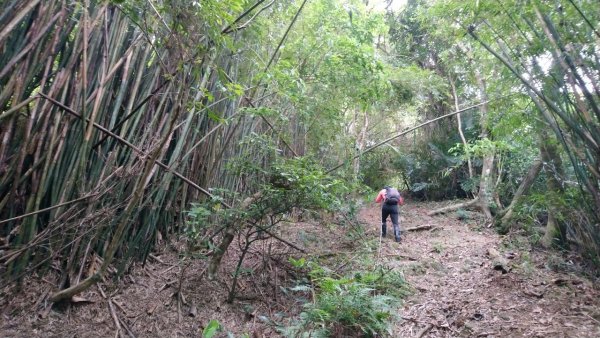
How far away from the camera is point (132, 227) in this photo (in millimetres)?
3260

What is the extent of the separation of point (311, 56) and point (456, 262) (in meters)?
3.23

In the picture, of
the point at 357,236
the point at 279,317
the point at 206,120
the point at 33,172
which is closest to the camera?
the point at 33,172

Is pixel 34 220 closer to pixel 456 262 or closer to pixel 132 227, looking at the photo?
pixel 132 227

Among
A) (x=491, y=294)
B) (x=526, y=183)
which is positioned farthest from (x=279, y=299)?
(x=526, y=183)

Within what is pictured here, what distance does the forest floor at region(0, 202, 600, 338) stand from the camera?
2.67m

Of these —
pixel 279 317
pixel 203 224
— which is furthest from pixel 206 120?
pixel 279 317

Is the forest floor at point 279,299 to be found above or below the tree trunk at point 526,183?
below

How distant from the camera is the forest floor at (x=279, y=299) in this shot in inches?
105

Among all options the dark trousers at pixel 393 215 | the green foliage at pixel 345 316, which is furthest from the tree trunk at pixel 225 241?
the dark trousers at pixel 393 215

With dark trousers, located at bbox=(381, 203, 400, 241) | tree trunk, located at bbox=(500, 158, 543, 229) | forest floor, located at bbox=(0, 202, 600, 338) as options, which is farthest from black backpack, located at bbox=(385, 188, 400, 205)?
tree trunk, located at bbox=(500, 158, 543, 229)

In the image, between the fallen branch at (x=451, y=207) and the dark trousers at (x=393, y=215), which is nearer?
the dark trousers at (x=393, y=215)

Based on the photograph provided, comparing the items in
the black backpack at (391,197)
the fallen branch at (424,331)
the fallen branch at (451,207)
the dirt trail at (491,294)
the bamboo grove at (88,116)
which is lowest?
the fallen branch at (424,331)

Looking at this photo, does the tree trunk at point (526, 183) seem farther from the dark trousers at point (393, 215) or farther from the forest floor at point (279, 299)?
the dark trousers at point (393, 215)

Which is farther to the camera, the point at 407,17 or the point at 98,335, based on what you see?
the point at 407,17
